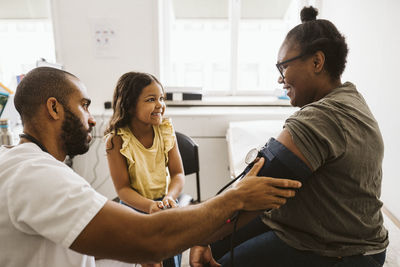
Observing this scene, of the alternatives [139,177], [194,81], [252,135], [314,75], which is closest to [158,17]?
[194,81]

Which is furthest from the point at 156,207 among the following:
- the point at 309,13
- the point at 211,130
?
the point at 211,130

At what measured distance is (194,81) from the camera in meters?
2.80

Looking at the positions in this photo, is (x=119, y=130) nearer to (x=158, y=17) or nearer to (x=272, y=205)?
(x=272, y=205)

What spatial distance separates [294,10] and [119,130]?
2190 mm

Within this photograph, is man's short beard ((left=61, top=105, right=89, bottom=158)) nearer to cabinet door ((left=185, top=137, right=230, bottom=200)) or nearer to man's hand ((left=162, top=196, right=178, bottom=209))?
man's hand ((left=162, top=196, right=178, bottom=209))

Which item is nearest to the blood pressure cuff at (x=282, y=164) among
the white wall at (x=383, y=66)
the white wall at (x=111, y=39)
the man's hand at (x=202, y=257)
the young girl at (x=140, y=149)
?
the man's hand at (x=202, y=257)

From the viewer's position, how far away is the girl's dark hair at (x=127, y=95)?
1.43 m

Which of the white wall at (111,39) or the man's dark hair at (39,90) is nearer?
the man's dark hair at (39,90)

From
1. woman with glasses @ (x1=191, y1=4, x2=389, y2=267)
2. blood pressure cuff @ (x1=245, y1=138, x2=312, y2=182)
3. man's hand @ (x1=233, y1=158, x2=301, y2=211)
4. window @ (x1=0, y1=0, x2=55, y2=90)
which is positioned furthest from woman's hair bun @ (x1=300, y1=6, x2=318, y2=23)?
window @ (x1=0, y1=0, x2=55, y2=90)

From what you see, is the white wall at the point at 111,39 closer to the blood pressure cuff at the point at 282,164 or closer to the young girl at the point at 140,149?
the young girl at the point at 140,149

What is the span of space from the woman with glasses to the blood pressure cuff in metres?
0.02

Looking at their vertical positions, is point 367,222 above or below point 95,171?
above

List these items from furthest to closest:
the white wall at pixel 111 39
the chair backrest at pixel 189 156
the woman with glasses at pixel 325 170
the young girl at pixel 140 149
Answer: the white wall at pixel 111 39, the chair backrest at pixel 189 156, the young girl at pixel 140 149, the woman with glasses at pixel 325 170

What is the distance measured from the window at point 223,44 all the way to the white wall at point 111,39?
0.29 m
